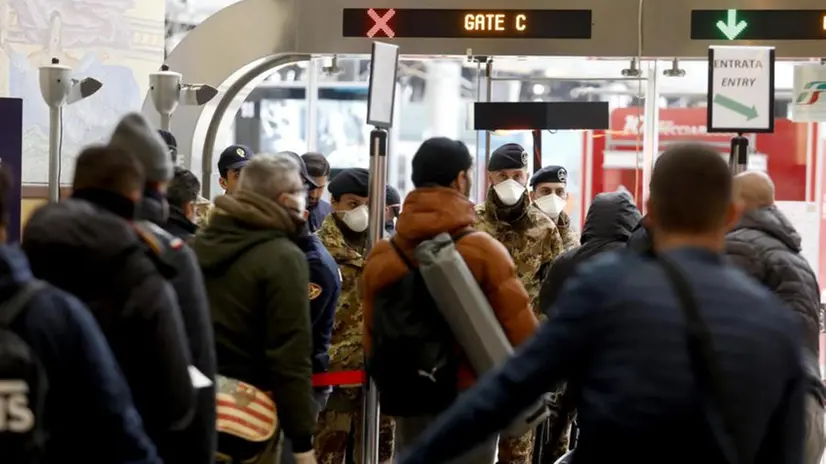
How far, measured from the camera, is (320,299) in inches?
191

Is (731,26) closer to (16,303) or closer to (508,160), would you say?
(508,160)

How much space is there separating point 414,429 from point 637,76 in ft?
13.3

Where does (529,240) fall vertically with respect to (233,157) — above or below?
below

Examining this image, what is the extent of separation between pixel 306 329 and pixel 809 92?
5050 millimetres

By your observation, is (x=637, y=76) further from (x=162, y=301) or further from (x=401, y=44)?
(x=162, y=301)

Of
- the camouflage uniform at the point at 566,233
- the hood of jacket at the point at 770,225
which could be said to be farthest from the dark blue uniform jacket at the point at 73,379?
the camouflage uniform at the point at 566,233

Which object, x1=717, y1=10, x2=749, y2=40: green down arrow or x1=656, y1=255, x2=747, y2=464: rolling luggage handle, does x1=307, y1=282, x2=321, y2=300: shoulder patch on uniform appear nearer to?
x1=656, y1=255, x2=747, y2=464: rolling luggage handle

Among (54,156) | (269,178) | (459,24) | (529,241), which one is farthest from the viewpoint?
(459,24)

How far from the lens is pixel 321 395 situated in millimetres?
5051

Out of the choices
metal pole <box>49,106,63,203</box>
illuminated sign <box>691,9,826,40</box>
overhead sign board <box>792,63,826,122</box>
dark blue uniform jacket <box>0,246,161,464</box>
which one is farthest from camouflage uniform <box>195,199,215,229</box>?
overhead sign board <box>792,63,826,122</box>

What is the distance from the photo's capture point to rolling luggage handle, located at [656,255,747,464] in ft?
7.76

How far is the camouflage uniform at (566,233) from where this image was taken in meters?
7.09

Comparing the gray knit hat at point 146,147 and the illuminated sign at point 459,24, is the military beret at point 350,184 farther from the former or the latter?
the gray knit hat at point 146,147

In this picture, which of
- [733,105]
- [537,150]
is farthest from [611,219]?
[537,150]
